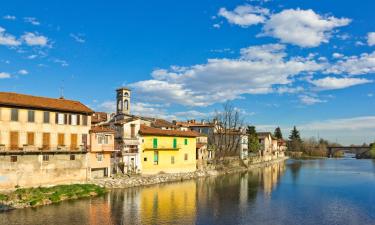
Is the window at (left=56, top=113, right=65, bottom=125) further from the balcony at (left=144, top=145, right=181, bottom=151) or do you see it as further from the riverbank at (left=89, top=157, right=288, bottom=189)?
the balcony at (left=144, top=145, right=181, bottom=151)

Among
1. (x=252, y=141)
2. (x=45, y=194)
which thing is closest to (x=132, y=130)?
(x=45, y=194)

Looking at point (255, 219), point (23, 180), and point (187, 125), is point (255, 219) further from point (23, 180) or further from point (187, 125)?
point (187, 125)

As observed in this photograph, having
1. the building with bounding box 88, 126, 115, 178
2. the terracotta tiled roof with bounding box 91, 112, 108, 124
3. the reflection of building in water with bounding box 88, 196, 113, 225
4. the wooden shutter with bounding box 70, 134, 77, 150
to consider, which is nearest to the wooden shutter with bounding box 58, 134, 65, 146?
the wooden shutter with bounding box 70, 134, 77, 150

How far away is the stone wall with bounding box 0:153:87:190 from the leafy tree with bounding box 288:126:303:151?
140840 mm

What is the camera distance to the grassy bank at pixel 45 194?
106 feet

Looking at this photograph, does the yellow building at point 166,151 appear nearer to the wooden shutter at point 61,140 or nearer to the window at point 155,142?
the window at point 155,142

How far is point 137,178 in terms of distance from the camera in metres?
48.9

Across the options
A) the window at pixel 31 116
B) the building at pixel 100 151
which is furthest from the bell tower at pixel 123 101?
the window at pixel 31 116

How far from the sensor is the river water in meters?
29.0

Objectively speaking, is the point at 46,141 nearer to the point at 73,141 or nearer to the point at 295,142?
the point at 73,141

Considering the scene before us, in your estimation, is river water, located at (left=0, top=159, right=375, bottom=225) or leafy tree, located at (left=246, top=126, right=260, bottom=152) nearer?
river water, located at (left=0, top=159, right=375, bottom=225)

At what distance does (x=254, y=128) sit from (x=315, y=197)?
210 ft

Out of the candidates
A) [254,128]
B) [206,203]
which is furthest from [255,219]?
[254,128]

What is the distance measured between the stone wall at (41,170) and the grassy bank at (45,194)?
1328mm
